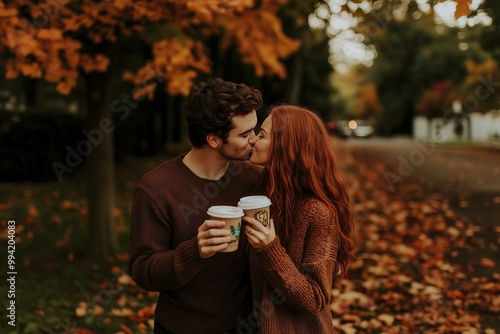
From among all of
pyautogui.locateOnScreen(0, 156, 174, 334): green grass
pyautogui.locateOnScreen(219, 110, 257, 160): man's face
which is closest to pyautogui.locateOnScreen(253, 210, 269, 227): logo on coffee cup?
pyautogui.locateOnScreen(219, 110, 257, 160): man's face

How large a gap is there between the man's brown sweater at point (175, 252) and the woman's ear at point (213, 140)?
6.8 inches

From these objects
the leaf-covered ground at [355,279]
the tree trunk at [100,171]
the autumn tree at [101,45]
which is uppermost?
the autumn tree at [101,45]

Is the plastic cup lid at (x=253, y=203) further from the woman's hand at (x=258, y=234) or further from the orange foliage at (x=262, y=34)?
the orange foliage at (x=262, y=34)

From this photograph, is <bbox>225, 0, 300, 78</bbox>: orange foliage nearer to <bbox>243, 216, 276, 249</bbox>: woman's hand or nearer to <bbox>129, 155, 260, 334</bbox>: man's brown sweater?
<bbox>129, 155, 260, 334</bbox>: man's brown sweater

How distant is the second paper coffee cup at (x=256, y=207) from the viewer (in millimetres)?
2266

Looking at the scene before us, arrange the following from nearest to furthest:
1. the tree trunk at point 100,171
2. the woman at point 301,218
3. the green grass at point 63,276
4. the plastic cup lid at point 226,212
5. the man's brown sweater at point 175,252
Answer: the plastic cup lid at point 226,212 → the woman at point 301,218 → the man's brown sweater at point 175,252 → the green grass at point 63,276 → the tree trunk at point 100,171

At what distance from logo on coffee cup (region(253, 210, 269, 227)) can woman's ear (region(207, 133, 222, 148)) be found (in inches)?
18.9

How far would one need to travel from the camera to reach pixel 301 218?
2.48 meters

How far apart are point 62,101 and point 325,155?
14503 mm

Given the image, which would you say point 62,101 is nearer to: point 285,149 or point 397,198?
point 397,198

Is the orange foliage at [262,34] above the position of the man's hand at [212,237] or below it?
above

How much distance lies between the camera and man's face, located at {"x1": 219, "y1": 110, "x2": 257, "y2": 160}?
262 centimetres

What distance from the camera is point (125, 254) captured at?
311 inches

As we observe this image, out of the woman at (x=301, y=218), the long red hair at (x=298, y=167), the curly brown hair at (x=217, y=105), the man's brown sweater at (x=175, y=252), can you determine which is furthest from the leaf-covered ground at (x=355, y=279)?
the curly brown hair at (x=217, y=105)
